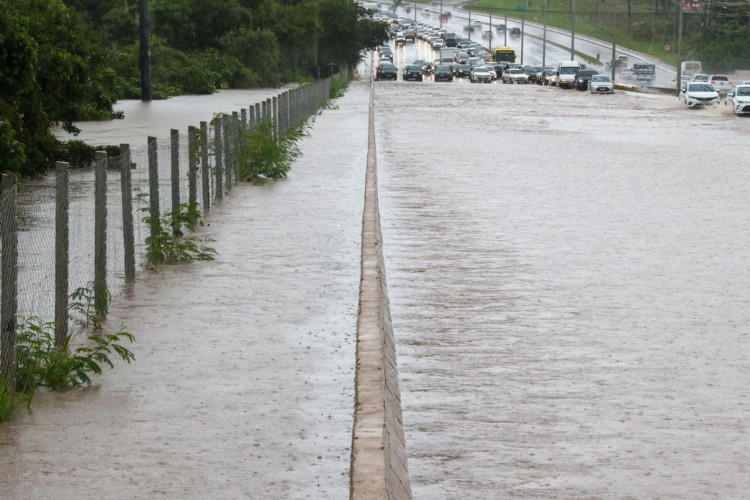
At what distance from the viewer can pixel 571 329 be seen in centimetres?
1118

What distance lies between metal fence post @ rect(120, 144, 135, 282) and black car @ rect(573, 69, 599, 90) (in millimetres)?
80292

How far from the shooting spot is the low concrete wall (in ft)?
22.3

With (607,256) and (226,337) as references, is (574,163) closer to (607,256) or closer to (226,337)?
(607,256)

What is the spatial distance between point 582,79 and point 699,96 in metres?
28.5

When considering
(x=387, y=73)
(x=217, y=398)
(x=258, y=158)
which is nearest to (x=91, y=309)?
(x=217, y=398)

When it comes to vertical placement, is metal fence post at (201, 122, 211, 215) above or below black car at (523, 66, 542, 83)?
below

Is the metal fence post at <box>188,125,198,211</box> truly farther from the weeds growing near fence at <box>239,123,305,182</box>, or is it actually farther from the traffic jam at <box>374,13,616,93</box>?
the traffic jam at <box>374,13,616,93</box>

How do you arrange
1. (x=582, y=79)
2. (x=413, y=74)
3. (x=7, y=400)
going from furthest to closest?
1. (x=413, y=74)
2. (x=582, y=79)
3. (x=7, y=400)

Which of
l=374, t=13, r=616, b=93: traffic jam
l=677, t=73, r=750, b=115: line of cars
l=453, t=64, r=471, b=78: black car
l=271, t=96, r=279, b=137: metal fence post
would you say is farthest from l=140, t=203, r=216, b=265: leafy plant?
l=453, t=64, r=471, b=78: black car

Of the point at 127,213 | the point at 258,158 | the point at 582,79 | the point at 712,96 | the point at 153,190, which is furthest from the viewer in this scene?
the point at 582,79

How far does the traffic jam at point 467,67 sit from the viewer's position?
9481cm

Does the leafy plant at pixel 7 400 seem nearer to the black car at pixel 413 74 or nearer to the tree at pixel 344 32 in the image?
the tree at pixel 344 32

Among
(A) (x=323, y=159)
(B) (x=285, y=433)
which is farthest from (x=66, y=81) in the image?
(B) (x=285, y=433)

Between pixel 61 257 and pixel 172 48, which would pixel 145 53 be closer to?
pixel 172 48
